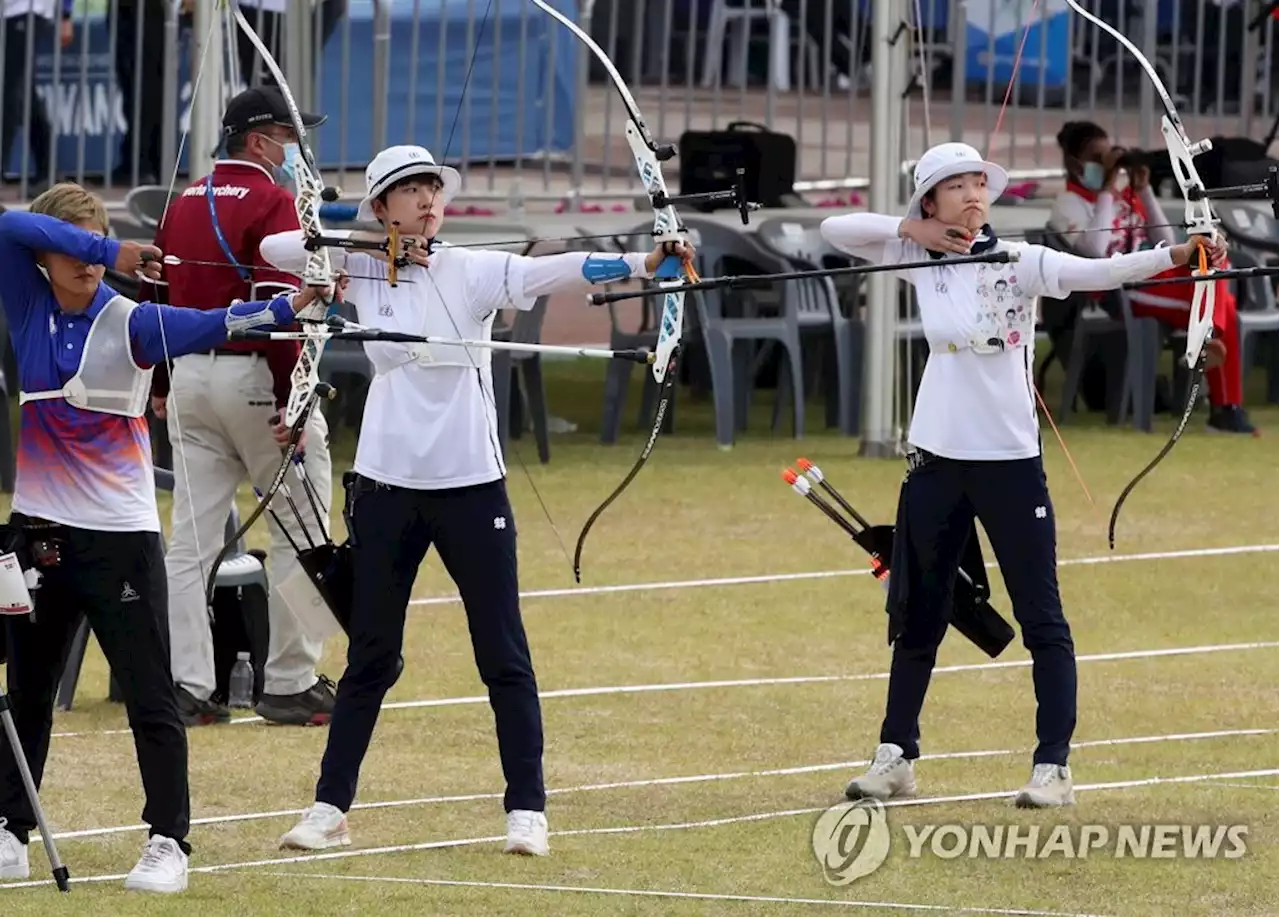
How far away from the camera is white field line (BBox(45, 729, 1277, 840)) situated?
6512 millimetres

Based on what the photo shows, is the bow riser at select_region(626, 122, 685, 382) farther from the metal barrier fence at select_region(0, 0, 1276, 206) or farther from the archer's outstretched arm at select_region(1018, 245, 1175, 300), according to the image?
the metal barrier fence at select_region(0, 0, 1276, 206)

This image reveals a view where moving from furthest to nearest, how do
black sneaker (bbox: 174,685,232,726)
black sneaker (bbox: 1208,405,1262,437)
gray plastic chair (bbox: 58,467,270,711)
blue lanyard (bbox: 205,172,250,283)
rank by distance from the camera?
1. black sneaker (bbox: 1208,405,1262,437)
2. gray plastic chair (bbox: 58,467,270,711)
3. black sneaker (bbox: 174,685,232,726)
4. blue lanyard (bbox: 205,172,250,283)

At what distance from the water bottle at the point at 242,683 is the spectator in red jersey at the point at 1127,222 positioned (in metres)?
6.84

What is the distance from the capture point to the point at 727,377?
13.4 metres

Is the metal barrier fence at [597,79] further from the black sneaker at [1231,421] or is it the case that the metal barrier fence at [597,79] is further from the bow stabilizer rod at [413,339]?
the bow stabilizer rod at [413,339]

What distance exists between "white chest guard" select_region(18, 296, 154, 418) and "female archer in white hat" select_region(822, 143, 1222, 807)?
6.27 ft

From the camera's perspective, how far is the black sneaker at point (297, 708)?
7750 millimetres

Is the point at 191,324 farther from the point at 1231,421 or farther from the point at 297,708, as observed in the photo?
the point at 1231,421

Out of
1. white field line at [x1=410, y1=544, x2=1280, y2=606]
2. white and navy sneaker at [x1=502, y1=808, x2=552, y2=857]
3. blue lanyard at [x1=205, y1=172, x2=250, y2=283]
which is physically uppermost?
blue lanyard at [x1=205, y1=172, x2=250, y2=283]

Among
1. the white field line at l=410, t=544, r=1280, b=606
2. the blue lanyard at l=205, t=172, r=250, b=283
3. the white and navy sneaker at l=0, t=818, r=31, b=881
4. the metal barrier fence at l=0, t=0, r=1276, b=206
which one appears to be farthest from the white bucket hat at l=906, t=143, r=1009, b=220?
the metal barrier fence at l=0, t=0, r=1276, b=206

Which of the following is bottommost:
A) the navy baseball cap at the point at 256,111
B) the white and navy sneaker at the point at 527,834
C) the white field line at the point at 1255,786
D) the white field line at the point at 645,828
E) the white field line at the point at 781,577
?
the white field line at the point at 781,577

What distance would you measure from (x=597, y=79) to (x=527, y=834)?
413 inches

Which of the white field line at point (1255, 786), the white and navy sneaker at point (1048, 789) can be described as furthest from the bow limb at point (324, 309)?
the white field line at point (1255, 786)

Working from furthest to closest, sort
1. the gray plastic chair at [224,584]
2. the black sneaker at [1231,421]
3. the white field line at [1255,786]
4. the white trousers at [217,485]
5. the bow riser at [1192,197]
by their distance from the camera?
the black sneaker at [1231,421], the gray plastic chair at [224,584], the white trousers at [217,485], the white field line at [1255,786], the bow riser at [1192,197]
